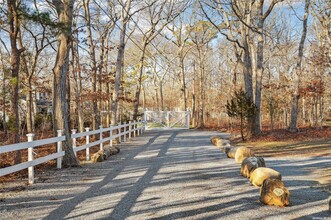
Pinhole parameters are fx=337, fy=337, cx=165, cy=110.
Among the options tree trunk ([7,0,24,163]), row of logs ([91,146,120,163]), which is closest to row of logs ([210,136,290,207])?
row of logs ([91,146,120,163])

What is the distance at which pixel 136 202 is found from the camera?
536 centimetres

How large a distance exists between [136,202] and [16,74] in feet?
18.8

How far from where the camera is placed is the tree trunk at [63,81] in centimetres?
920

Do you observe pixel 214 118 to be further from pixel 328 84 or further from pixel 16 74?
pixel 16 74

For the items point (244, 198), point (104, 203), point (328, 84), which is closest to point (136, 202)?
point (104, 203)

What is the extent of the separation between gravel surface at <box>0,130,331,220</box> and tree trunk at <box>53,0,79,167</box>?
0.62 metres

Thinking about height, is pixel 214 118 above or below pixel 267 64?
below

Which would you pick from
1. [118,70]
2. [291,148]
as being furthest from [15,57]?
[291,148]

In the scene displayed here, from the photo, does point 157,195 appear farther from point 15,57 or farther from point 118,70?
point 118,70

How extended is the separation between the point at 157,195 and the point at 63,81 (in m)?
5.04

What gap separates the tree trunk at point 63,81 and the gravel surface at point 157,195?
2.05 feet

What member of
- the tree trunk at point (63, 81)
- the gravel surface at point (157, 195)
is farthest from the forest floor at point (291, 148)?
the tree trunk at point (63, 81)

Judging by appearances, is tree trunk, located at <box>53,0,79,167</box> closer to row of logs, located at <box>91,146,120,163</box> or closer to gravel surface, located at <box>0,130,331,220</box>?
gravel surface, located at <box>0,130,331,220</box>

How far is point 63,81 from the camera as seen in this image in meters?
9.41
